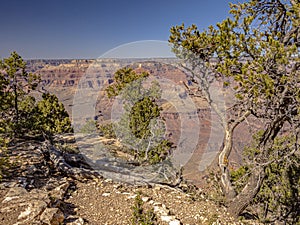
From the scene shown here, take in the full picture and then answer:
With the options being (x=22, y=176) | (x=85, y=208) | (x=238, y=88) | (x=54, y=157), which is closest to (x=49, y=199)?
(x=85, y=208)

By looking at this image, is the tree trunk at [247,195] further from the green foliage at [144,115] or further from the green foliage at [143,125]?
the green foliage at [144,115]

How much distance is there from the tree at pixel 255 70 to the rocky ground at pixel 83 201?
1.19 meters

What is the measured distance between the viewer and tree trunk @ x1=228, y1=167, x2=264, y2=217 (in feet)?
20.1

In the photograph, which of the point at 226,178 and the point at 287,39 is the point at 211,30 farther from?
the point at 226,178

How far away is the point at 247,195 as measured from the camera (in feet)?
20.6

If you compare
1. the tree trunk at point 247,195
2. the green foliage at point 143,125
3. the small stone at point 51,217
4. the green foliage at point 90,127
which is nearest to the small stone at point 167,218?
the tree trunk at point 247,195

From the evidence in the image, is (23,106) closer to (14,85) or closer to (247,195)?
(14,85)

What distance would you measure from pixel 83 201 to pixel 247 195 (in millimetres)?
4638

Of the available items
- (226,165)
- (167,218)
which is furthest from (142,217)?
(226,165)

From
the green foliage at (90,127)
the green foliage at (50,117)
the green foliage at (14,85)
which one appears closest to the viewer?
the green foliage at (14,85)

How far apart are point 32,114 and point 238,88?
32.6 feet

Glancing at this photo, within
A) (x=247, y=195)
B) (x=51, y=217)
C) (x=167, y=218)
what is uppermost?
(x=51, y=217)

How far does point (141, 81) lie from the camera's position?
15797 millimetres

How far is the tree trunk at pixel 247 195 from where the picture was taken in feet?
20.1
